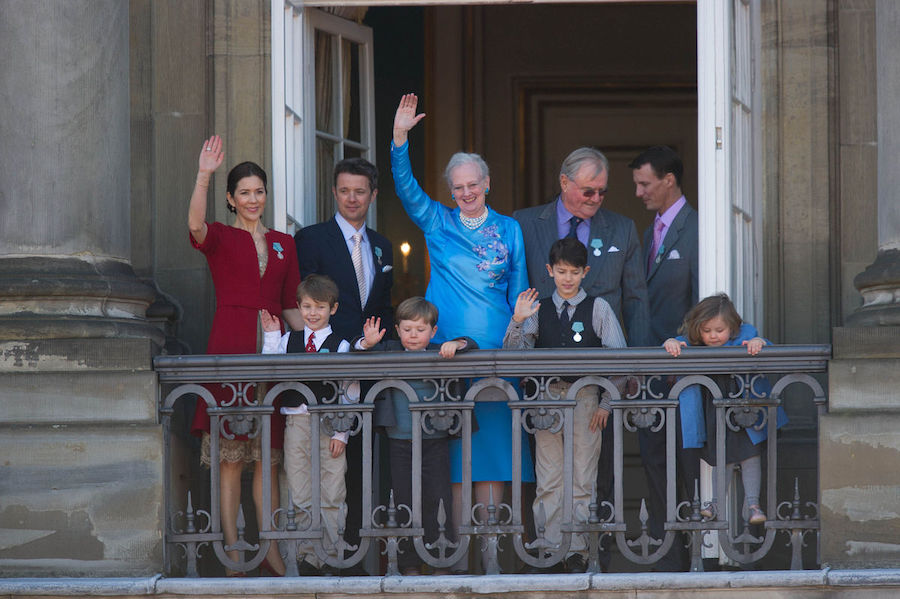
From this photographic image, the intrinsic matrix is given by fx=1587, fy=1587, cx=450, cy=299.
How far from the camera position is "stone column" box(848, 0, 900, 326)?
6805mm

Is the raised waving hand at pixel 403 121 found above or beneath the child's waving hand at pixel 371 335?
above

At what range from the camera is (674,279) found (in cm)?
729

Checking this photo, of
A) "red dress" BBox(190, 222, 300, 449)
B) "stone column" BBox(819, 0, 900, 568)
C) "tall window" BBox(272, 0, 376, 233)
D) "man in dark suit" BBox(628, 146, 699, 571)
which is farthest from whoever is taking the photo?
"tall window" BBox(272, 0, 376, 233)

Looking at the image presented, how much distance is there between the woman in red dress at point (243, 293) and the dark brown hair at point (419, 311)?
0.66 meters

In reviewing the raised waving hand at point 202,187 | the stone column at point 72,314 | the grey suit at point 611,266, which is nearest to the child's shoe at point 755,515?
the grey suit at point 611,266

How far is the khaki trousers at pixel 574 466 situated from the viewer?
6.57m

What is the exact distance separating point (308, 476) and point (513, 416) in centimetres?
90

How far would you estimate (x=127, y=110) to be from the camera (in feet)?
23.3

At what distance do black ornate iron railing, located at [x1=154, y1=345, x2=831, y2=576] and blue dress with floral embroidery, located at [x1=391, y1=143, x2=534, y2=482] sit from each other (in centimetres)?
29

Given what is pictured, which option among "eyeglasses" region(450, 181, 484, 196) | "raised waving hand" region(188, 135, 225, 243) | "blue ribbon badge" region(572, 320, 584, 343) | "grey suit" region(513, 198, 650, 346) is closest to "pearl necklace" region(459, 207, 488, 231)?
"eyeglasses" region(450, 181, 484, 196)

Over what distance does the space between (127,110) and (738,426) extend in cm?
302

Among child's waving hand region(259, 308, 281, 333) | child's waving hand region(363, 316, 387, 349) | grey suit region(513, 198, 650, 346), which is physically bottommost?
child's waving hand region(363, 316, 387, 349)

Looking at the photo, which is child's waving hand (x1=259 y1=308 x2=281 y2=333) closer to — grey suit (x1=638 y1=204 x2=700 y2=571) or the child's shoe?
grey suit (x1=638 y1=204 x2=700 y2=571)

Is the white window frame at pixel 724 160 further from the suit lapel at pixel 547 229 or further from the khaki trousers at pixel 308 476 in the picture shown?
the khaki trousers at pixel 308 476
